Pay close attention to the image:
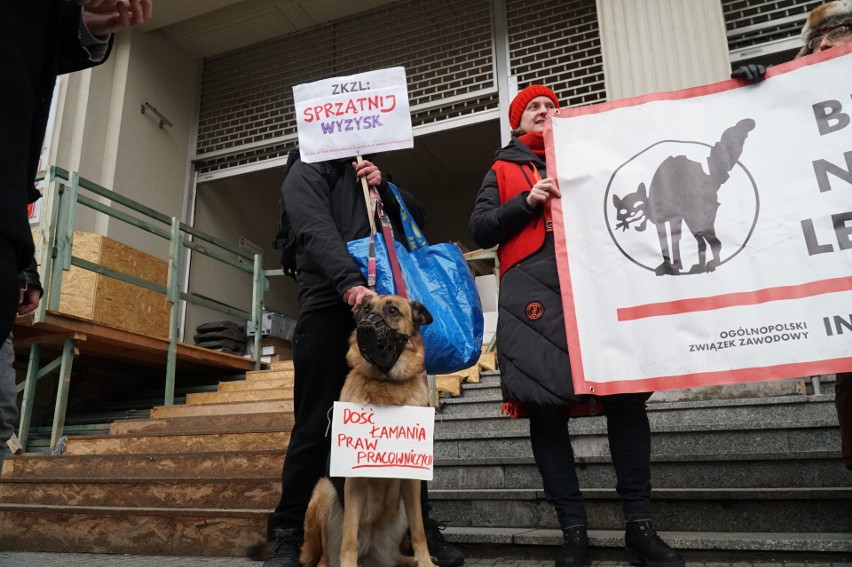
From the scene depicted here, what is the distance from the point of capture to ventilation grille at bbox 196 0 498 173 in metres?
6.79

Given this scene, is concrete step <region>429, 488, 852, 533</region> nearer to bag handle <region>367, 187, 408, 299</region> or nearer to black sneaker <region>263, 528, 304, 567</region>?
black sneaker <region>263, 528, 304, 567</region>

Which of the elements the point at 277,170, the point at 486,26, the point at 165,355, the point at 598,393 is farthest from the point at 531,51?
the point at 598,393

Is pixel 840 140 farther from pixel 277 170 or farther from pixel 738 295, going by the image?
pixel 277 170

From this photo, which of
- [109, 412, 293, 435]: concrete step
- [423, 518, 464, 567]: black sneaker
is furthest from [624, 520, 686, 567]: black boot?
[109, 412, 293, 435]: concrete step

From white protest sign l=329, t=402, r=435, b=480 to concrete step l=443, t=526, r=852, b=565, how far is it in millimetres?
600

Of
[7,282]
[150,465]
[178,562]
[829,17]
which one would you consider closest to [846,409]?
[829,17]

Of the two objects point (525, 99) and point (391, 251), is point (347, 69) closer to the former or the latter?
point (525, 99)

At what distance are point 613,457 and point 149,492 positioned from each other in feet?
8.29

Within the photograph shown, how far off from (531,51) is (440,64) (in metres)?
1.04

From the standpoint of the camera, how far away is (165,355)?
5.69m

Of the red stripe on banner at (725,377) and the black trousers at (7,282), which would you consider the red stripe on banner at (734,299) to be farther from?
the black trousers at (7,282)

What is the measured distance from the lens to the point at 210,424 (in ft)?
15.1

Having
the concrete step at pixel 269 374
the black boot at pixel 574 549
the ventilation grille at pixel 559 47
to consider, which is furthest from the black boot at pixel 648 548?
the ventilation grille at pixel 559 47

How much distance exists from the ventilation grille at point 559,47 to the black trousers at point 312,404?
4.29 meters
